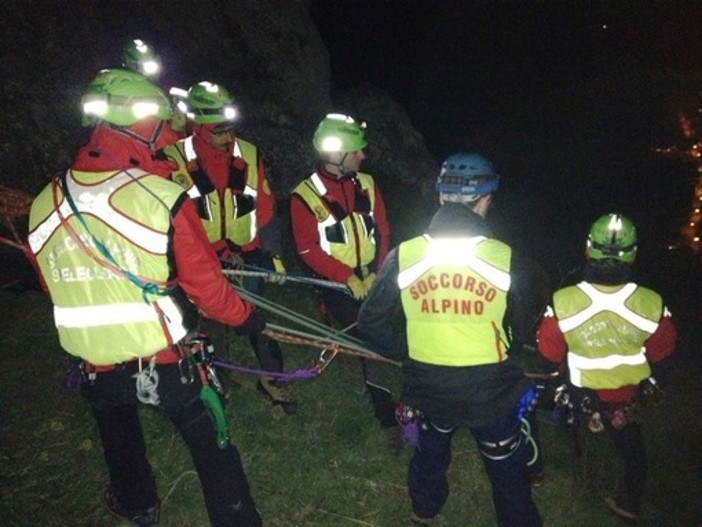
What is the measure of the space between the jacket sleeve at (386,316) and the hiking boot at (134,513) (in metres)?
1.88

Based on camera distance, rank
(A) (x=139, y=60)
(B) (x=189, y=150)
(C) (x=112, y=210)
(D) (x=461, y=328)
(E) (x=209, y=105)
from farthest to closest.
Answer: (A) (x=139, y=60) < (B) (x=189, y=150) < (E) (x=209, y=105) < (D) (x=461, y=328) < (C) (x=112, y=210)

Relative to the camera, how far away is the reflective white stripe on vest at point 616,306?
3.53 metres

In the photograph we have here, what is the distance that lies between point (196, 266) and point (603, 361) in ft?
9.36

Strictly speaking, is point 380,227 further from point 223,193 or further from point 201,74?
point 201,74

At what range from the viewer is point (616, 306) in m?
3.53

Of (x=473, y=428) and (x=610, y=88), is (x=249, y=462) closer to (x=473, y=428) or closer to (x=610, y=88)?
(x=473, y=428)

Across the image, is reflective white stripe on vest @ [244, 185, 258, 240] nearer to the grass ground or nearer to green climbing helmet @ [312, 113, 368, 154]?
green climbing helmet @ [312, 113, 368, 154]

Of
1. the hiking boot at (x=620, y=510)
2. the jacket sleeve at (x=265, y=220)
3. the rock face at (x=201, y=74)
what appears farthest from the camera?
the rock face at (x=201, y=74)

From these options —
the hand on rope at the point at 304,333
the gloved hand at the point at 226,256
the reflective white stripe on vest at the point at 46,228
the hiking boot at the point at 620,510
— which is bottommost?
the hiking boot at the point at 620,510

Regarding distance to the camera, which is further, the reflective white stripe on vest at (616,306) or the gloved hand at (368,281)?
the gloved hand at (368,281)

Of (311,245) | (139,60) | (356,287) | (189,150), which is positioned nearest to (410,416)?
(356,287)

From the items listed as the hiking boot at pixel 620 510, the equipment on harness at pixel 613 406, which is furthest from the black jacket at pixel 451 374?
the hiking boot at pixel 620 510

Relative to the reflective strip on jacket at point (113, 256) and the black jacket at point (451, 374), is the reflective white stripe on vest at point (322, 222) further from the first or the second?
the reflective strip on jacket at point (113, 256)

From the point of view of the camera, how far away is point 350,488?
4273 mm
